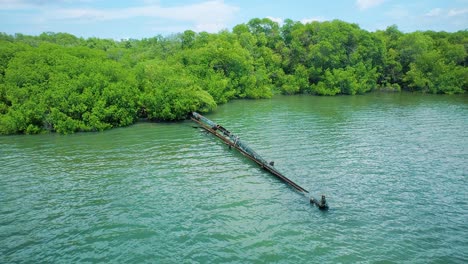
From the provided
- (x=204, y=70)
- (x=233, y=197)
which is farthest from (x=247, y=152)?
(x=204, y=70)

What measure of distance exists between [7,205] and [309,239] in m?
17.6

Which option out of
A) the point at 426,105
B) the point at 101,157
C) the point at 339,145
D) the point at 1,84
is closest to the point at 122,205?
the point at 101,157

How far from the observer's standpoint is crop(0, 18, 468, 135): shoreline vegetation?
3909 centimetres

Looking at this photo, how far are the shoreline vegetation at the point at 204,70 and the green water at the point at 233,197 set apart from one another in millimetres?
3958

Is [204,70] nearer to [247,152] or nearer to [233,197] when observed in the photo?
[247,152]

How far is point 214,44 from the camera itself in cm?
6688

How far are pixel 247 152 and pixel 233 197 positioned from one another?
7.95 meters

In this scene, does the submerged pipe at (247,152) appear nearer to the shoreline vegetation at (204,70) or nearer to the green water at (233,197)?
the green water at (233,197)

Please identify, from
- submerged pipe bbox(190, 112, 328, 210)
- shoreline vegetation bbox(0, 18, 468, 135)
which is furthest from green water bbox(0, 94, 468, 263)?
shoreline vegetation bbox(0, 18, 468, 135)

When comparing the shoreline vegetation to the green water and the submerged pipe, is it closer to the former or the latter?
the green water

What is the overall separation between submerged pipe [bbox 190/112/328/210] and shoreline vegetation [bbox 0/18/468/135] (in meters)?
4.88

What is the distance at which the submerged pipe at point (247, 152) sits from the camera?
2074 centimetres

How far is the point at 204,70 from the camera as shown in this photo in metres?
61.2

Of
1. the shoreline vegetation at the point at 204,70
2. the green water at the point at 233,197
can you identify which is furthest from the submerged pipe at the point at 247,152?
the shoreline vegetation at the point at 204,70
